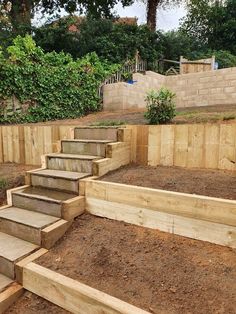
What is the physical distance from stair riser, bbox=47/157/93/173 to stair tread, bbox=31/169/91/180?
66 millimetres

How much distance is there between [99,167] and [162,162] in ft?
2.50

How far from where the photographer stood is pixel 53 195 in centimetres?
281

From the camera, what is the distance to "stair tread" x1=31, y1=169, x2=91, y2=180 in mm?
2830

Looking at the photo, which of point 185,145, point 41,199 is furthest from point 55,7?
point 41,199

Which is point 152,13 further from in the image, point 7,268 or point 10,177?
point 7,268

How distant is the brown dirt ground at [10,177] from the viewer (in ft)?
11.1

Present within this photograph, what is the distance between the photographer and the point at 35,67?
265 inches

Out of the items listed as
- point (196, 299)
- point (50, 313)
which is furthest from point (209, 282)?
point (50, 313)

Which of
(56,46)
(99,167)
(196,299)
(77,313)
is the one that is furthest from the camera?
(56,46)

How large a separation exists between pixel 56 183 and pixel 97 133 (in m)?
0.95

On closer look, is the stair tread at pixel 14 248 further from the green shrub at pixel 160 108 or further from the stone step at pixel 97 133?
the green shrub at pixel 160 108

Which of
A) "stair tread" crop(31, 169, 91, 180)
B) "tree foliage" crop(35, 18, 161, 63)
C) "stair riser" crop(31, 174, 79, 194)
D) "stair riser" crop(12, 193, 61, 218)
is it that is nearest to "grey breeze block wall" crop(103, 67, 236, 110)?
"tree foliage" crop(35, 18, 161, 63)

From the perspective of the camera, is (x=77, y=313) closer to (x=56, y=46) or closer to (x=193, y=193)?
(x=193, y=193)

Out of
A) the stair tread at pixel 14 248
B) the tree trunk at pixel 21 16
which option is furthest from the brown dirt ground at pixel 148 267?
the tree trunk at pixel 21 16
